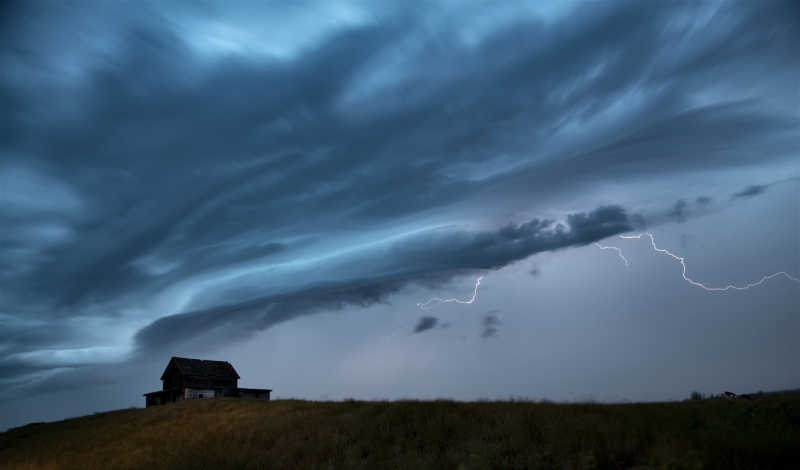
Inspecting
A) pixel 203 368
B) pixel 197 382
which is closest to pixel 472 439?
pixel 197 382

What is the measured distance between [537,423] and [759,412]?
6029 millimetres

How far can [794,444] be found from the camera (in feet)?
33.1

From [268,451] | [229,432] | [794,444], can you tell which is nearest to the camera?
[794,444]

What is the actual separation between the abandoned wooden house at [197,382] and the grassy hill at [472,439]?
25.7 metres

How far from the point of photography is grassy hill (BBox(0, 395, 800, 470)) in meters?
10.8

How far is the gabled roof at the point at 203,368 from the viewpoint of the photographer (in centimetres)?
5197

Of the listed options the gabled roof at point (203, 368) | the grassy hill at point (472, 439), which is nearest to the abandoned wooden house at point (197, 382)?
the gabled roof at point (203, 368)

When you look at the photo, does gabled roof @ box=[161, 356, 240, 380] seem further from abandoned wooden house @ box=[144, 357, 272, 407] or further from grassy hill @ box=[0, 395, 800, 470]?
grassy hill @ box=[0, 395, 800, 470]

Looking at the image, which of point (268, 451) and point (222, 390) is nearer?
point (268, 451)

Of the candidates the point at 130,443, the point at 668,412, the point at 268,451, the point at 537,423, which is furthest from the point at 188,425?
the point at 668,412

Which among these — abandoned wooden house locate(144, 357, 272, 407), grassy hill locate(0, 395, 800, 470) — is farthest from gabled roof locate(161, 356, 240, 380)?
grassy hill locate(0, 395, 800, 470)

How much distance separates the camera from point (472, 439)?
46.6ft

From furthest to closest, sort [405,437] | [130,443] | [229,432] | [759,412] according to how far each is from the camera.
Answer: [130,443] → [229,432] → [405,437] → [759,412]

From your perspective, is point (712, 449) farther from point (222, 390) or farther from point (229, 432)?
point (222, 390)
